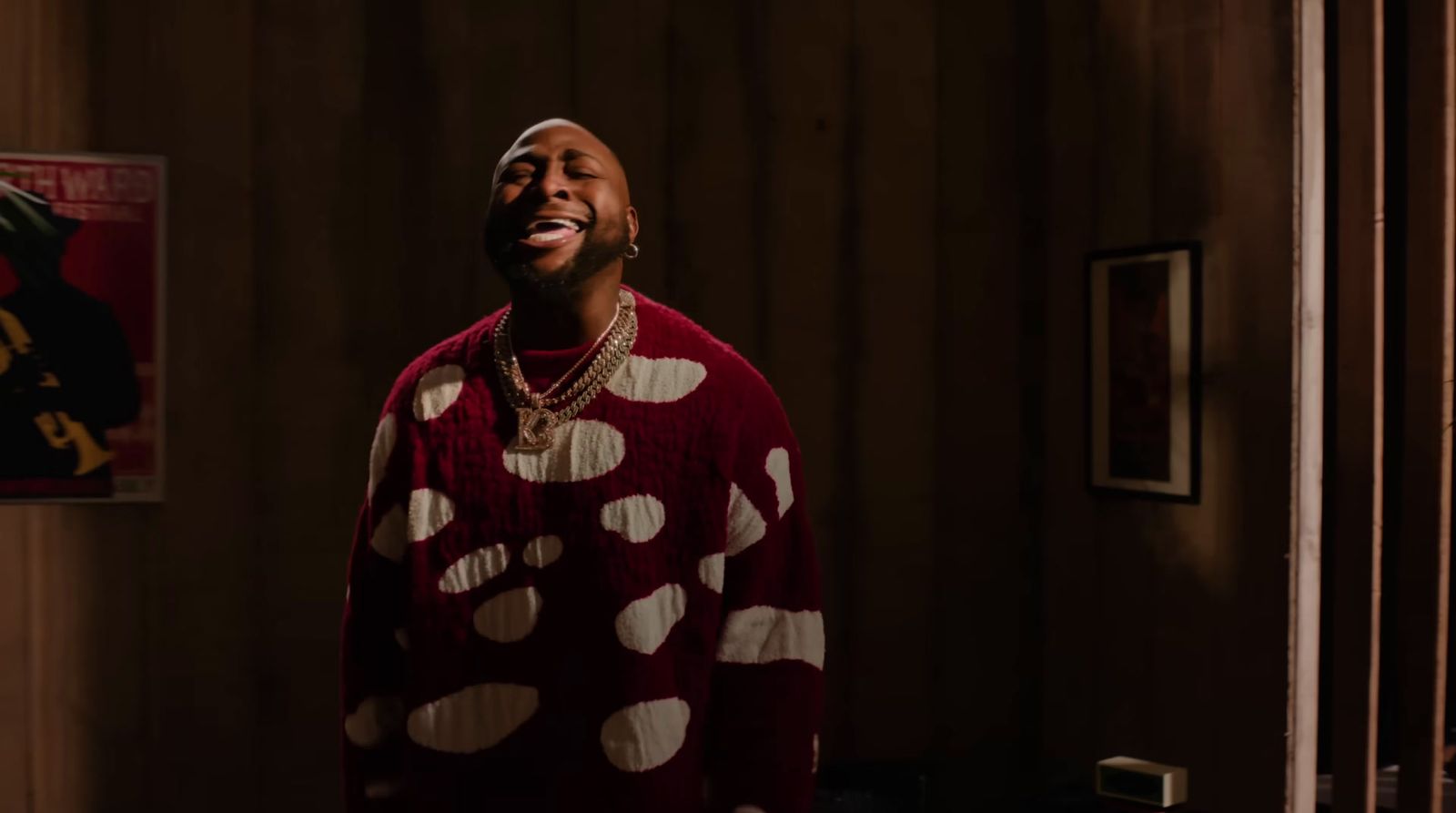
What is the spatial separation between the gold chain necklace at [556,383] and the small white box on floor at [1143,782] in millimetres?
934

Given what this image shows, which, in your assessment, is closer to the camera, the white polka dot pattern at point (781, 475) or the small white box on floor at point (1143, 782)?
the white polka dot pattern at point (781, 475)

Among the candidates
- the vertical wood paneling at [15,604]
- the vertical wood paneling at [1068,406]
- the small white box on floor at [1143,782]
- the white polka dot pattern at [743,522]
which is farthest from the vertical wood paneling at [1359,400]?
the vertical wood paneling at [15,604]

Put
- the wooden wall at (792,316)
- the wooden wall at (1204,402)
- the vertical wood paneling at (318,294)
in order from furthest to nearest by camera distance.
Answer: the vertical wood paneling at (318,294) → the wooden wall at (792,316) → the wooden wall at (1204,402)

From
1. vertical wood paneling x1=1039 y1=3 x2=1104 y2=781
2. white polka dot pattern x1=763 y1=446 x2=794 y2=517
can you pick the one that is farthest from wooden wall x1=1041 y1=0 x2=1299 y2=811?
white polka dot pattern x1=763 y1=446 x2=794 y2=517

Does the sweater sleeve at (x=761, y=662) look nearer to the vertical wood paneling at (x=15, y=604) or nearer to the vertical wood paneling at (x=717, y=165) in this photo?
the vertical wood paneling at (x=717, y=165)

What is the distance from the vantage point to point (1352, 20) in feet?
4.89

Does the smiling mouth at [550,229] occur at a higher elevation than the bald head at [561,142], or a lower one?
lower

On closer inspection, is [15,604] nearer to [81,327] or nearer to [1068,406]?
[81,327]

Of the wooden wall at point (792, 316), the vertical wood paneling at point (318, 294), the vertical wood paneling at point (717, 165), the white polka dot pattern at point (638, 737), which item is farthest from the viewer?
the vertical wood paneling at point (717, 165)

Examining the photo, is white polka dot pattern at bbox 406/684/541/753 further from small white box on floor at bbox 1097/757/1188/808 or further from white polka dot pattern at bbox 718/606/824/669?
small white box on floor at bbox 1097/757/1188/808

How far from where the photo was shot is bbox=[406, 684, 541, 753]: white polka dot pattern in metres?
1.01

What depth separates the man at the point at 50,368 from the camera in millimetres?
1733

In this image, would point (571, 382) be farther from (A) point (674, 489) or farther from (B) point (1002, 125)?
(B) point (1002, 125)

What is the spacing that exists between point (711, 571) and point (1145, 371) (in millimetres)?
961
